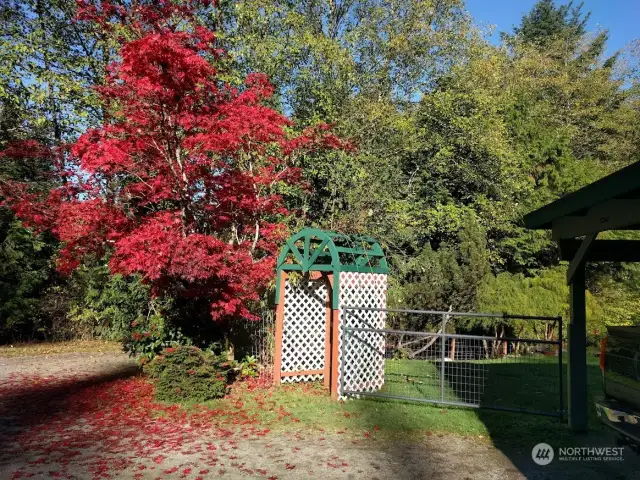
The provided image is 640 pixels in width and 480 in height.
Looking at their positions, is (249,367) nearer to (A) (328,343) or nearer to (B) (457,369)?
(A) (328,343)

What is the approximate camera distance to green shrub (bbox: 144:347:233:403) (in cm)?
666

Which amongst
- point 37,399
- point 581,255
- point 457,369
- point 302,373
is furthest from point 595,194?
point 37,399

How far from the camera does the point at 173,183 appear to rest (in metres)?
6.95

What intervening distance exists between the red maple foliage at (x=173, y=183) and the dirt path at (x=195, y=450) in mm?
1707

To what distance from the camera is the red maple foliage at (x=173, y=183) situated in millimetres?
6160

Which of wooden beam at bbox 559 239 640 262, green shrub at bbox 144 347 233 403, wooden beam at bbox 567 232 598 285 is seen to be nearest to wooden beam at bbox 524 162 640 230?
wooden beam at bbox 567 232 598 285

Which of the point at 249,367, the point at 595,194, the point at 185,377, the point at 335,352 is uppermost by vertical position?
the point at 595,194

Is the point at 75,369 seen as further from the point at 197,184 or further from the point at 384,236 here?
the point at 384,236

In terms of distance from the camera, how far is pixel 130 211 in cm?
741

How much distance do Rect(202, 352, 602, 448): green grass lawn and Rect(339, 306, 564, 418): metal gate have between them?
92 millimetres

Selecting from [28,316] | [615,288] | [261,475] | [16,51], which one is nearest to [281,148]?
[261,475]

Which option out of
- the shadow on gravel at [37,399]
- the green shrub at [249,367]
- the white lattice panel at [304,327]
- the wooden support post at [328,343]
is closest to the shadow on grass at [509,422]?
the wooden support post at [328,343]

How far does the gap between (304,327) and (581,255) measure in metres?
4.27

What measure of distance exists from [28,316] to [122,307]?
6.33 metres
